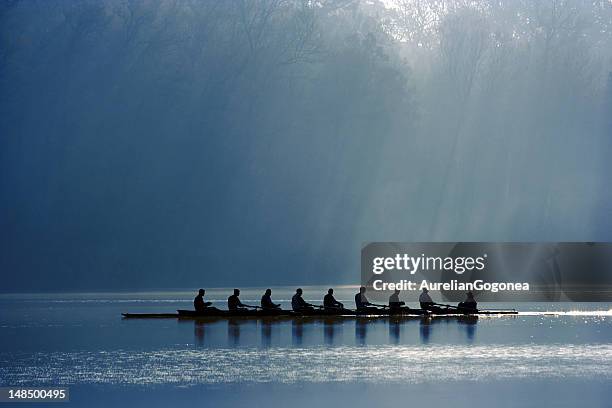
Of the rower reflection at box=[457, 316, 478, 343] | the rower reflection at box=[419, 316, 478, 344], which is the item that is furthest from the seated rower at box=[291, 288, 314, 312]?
the rower reflection at box=[457, 316, 478, 343]

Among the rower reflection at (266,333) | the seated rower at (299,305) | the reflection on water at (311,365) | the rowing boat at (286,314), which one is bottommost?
the reflection on water at (311,365)

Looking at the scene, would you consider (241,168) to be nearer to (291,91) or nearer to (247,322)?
(291,91)

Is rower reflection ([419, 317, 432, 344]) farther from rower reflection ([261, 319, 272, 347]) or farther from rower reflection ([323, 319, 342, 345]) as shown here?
rower reflection ([261, 319, 272, 347])

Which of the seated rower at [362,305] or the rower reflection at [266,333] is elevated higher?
the seated rower at [362,305]

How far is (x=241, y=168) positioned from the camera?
139625 millimetres

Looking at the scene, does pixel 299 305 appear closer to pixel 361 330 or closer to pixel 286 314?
pixel 286 314

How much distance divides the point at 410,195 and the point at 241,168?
64.0 ft

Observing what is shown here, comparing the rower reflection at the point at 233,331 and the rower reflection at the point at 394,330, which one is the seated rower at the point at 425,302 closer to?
the rower reflection at the point at 394,330

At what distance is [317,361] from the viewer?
34156 millimetres

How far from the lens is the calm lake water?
→ 1050 inches

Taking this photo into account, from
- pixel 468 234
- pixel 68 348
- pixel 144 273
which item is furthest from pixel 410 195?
pixel 68 348

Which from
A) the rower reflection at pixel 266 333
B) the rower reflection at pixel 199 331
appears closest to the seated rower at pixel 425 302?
the rower reflection at pixel 266 333

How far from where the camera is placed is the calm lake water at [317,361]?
1050 inches

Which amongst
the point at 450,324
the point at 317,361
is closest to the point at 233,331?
the point at 450,324
